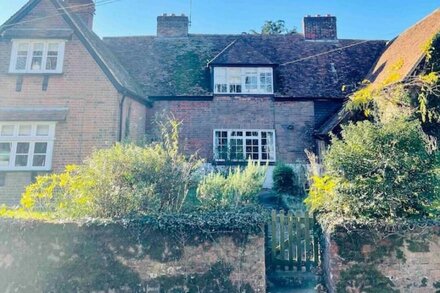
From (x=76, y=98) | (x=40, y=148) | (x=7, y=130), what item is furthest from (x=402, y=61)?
(x=7, y=130)

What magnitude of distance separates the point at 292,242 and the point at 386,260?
2.04 meters

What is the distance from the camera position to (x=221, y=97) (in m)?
17.2

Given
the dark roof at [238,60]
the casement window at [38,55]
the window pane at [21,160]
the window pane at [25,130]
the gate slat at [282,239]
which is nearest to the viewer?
the gate slat at [282,239]

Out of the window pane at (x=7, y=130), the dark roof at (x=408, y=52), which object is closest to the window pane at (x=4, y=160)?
the window pane at (x=7, y=130)

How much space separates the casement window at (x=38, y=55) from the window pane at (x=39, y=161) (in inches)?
148

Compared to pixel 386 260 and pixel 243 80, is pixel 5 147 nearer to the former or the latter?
pixel 243 80

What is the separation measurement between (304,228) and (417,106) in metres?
6.93

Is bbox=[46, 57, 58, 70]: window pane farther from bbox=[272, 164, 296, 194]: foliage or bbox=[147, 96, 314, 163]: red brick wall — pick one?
bbox=[272, 164, 296, 194]: foliage

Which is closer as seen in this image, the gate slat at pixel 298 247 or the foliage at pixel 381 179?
the foliage at pixel 381 179

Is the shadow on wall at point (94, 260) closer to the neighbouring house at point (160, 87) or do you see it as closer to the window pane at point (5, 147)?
the neighbouring house at point (160, 87)

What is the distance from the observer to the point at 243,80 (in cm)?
1731

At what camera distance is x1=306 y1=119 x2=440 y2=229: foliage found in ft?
A: 20.5

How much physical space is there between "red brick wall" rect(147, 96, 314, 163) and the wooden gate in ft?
30.7

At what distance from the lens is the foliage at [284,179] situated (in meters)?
14.5
